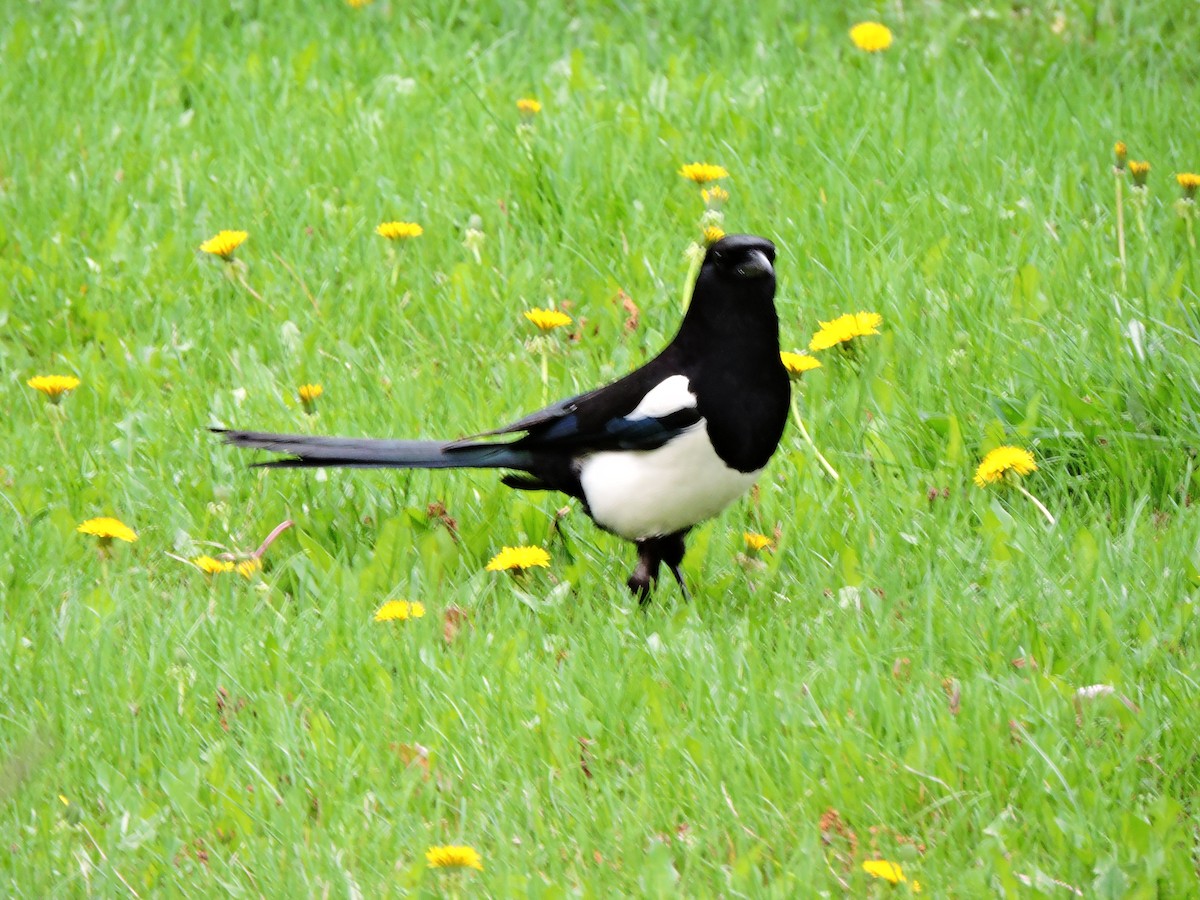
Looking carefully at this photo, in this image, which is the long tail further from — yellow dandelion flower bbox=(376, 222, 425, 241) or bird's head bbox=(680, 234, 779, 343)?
yellow dandelion flower bbox=(376, 222, 425, 241)

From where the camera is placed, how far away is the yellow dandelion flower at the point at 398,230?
Answer: 4531mm

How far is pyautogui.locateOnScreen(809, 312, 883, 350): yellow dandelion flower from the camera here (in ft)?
13.1

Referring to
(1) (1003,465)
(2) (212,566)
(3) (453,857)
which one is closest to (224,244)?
(2) (212,566)

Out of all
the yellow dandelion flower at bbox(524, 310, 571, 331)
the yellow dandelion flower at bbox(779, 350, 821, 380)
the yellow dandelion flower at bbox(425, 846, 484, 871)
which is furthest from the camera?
the yellow dandelion flower at bbox(524, 310, 571, 331)

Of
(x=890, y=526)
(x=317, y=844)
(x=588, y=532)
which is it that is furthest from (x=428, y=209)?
(x=317, y=844)

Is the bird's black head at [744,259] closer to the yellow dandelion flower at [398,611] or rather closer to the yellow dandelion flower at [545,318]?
the yellow dandelion flower at [545,318]

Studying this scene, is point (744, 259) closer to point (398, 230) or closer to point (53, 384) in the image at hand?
point (398, 230)

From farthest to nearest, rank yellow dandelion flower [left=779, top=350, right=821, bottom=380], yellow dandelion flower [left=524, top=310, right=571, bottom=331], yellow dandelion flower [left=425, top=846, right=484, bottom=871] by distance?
yellow dandelion flower [left=524, top=310, right=571, bottom=331] → yellow dandelion flower [left=779, top=350, right=821, bottom=380] → yellow dandelion flower [left=425, top=846, right=484, bottom=871]

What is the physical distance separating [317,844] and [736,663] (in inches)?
33.3

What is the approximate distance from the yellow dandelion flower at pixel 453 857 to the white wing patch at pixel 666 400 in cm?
110

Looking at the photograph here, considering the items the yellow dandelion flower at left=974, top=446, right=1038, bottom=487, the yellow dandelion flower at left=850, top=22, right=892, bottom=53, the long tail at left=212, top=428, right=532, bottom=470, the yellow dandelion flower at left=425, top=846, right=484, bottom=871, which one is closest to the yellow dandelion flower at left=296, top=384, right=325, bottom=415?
the long tail at left=212, top=428, right=532, bottom=470

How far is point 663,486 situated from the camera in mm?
3260

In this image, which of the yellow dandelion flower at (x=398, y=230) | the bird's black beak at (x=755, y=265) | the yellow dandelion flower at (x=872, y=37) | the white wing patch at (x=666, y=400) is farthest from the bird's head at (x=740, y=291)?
the yellow dandelion flower at (x=872, y=37)

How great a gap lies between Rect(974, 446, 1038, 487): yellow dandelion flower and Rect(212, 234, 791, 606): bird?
55 cm
